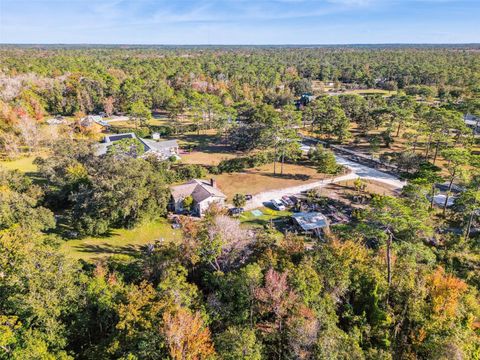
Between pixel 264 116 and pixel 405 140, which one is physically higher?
pixel 264 116

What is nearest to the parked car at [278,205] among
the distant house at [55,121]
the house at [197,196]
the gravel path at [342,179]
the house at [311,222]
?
the gravel path at [342,179]

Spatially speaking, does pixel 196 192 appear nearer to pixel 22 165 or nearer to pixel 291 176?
pixel 291 176

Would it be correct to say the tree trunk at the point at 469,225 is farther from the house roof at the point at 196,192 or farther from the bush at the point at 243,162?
the bush at the point at 243,162

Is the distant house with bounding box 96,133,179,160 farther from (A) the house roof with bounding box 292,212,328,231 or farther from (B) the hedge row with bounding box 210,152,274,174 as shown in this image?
(A) the house roof with bounding box 292,212,328,231

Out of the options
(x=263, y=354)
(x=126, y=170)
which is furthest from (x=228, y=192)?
(x=263, y=354)

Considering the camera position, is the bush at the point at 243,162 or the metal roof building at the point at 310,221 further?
the bush at the point at 243,162

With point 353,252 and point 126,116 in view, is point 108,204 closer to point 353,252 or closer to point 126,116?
point 353,252
